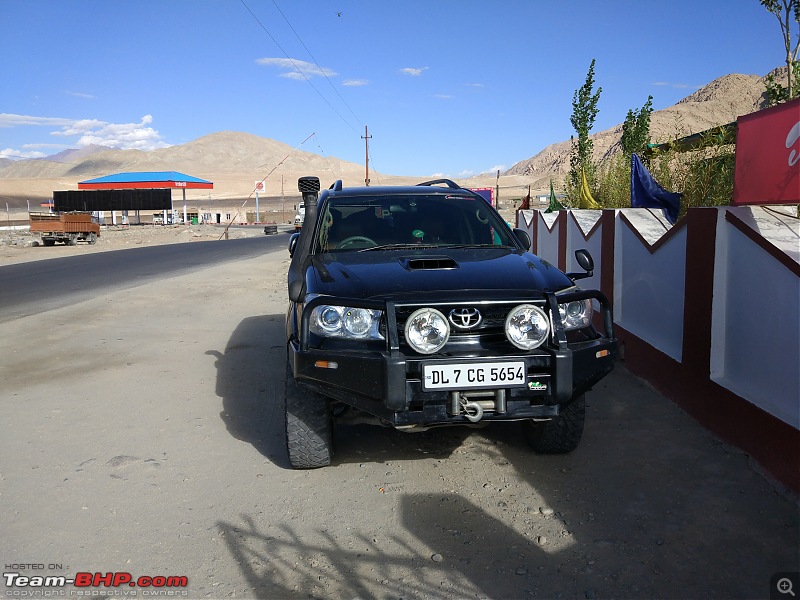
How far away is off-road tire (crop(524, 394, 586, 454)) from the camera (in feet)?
14.4

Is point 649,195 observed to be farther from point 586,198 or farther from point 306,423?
point 306,423

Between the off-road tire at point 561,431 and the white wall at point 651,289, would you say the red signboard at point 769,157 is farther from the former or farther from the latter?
the off-road tire at point 561,431

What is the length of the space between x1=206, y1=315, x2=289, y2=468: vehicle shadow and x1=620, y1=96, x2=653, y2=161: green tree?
1004 cm

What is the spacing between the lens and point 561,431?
4457 millimetres

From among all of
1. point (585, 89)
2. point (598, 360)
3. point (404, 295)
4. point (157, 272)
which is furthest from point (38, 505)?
point (585, 89)

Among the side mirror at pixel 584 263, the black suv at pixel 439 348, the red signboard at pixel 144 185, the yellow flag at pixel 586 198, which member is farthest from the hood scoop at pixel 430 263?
the red signboard at pixel 144 185

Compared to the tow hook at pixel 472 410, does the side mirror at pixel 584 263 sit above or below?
above

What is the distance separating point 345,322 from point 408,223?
1616mm

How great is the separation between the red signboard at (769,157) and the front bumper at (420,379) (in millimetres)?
1780

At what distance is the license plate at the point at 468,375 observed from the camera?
12.1ft

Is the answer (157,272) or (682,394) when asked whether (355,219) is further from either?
(157,272)

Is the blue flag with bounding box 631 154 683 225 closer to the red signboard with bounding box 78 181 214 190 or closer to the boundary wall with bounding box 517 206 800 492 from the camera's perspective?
the boundary wall with bounding box 517 206 800 492

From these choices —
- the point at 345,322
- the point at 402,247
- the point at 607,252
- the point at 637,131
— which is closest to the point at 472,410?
the point at 345,322

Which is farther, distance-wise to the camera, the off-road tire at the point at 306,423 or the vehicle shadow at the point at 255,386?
the vehicle shadow at the point at 255,386
